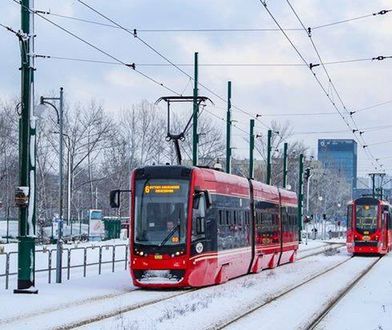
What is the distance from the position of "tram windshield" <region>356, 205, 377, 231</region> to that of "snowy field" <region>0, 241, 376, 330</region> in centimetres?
2011

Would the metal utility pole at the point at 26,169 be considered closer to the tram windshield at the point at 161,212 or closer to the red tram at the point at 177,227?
the red tram at the point at 177,227

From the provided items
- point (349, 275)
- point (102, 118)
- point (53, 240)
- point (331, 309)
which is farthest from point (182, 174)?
point (102, 118)

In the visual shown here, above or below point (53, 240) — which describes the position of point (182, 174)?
above

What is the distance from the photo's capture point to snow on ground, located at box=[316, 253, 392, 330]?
14870 millimetres

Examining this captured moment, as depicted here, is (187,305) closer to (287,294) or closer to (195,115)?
(287,294)

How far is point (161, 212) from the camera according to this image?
21.8 m

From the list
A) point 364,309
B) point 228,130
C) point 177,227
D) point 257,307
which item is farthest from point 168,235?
point 228,130

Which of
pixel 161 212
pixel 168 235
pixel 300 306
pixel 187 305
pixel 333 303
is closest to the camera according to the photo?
pixel 187 305

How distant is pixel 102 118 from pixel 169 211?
187 ft

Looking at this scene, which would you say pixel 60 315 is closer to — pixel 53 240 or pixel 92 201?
pixel 53 240

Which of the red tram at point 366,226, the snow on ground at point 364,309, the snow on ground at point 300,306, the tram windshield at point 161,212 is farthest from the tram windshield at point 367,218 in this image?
the tram windshield at point 161,212

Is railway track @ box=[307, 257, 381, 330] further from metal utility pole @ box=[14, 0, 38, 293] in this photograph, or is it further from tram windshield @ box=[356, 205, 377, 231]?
tram windshield @ box=[356, 205, 377, 231]

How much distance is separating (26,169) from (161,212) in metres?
3.65

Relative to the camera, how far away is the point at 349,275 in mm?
29641
